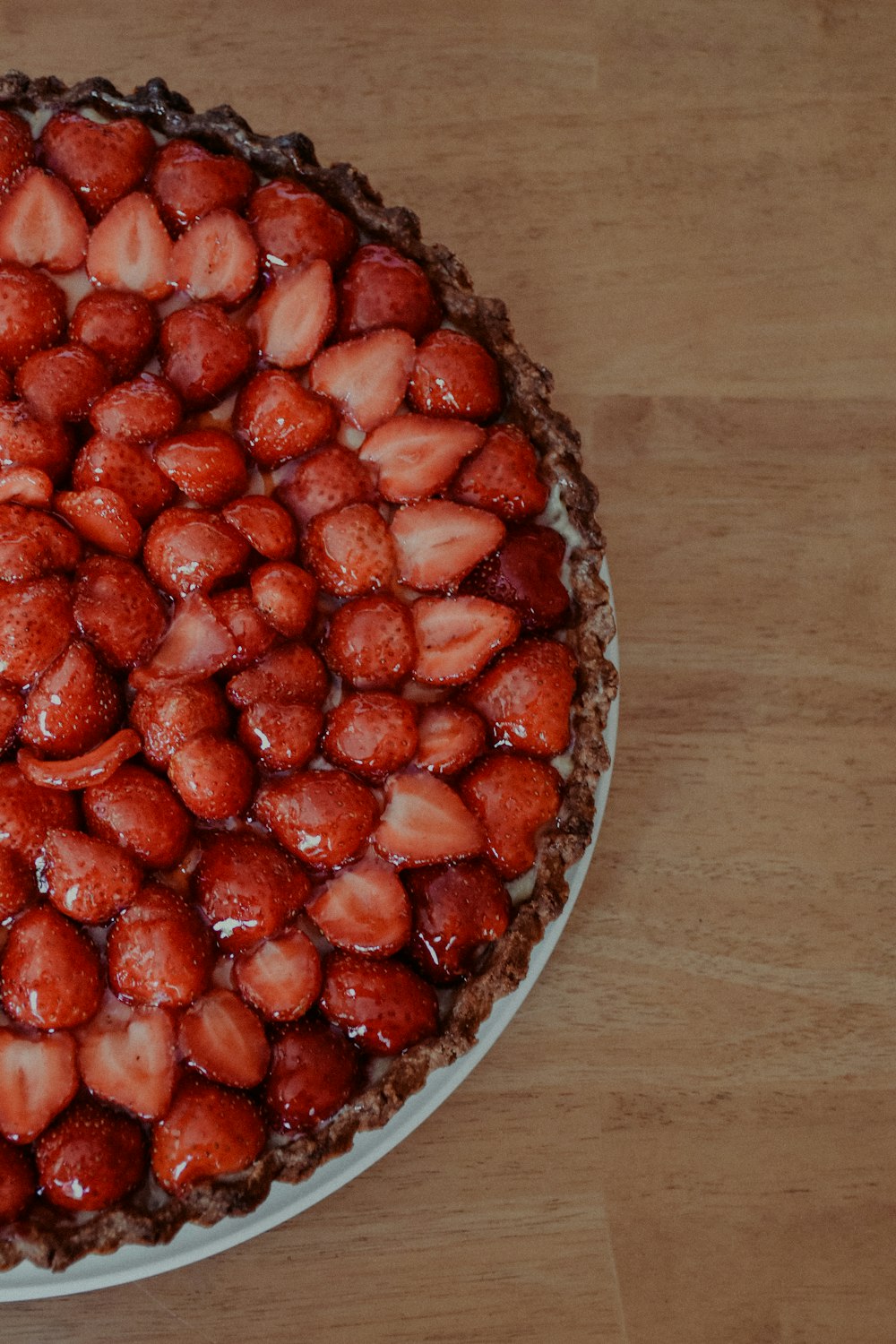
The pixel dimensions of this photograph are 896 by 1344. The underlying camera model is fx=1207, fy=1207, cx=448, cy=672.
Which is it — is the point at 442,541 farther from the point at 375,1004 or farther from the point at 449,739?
the point at 375,1004

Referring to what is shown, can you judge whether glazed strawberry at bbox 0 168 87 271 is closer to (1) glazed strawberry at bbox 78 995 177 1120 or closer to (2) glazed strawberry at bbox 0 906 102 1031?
(2) glazed strawberry at bbox 0 906 102 1031

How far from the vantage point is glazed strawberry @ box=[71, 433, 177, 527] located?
154cm

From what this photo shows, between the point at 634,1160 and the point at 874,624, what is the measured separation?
969mm

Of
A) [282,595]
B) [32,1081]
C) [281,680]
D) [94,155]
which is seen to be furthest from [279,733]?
[94,155]

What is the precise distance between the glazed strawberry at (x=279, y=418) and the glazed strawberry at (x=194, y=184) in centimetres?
27

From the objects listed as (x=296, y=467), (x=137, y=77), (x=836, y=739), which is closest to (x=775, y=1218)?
(x=836, y=739)

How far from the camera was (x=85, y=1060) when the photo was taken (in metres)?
1.42

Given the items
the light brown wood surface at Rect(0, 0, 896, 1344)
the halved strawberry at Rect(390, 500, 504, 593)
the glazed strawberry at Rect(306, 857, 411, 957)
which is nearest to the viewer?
the glazed strawberry at Rect(306, 857, 411, 957)

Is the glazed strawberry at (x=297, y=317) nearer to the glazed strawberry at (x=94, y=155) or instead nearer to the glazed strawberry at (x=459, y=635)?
the glazed strawberry at (x=94, y=155)

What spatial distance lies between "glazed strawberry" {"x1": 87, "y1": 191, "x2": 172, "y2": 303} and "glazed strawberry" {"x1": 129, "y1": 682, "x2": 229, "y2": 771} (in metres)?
0.58

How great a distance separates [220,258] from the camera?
166 centimetres

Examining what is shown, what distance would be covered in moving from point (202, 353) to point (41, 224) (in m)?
0.30

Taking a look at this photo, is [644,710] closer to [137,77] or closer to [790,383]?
[790,383]

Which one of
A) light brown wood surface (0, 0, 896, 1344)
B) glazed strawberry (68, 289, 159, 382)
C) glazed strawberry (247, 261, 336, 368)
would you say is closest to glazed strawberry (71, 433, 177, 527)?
glazed strawberry (68, 289, 159, 382)
